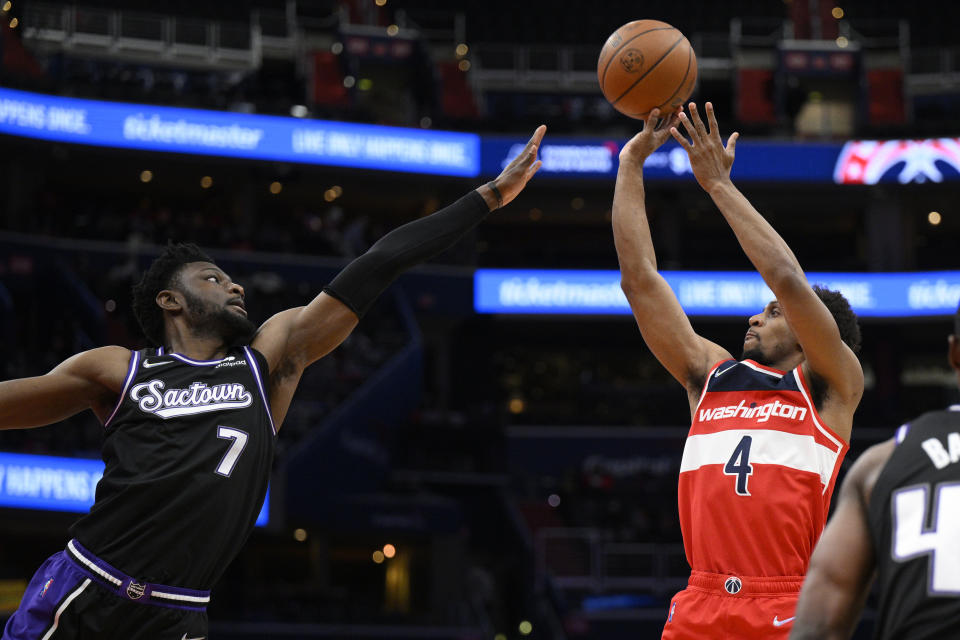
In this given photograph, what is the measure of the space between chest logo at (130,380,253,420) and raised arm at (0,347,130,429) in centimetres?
10

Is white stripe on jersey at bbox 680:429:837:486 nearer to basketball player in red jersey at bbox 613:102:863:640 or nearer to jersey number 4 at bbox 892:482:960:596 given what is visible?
basketball player in red jersey at bbox 613:102:863:640

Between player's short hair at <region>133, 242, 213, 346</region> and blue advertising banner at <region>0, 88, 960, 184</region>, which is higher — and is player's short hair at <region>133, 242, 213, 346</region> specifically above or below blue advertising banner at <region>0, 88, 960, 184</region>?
below

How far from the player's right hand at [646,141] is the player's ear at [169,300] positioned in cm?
193

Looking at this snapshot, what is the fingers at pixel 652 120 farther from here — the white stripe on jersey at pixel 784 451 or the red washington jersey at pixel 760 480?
the white stripe on jersey at pixel 784 451

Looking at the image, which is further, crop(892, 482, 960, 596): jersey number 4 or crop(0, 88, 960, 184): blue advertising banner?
crop(0, 88, 960, 184): blue advertising banner

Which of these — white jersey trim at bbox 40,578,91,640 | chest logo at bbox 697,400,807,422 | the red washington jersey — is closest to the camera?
white jersey trim at bbox 40,578,91,640

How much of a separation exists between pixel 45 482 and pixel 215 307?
46.2ft

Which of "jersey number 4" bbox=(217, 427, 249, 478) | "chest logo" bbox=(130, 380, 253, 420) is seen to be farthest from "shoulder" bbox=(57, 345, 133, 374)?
"jersey number 4" bbox=(217, 427, 249, 478)

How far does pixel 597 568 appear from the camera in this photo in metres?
19.0

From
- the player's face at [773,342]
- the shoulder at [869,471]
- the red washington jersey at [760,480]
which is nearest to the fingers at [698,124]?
the player's face at [773,342]

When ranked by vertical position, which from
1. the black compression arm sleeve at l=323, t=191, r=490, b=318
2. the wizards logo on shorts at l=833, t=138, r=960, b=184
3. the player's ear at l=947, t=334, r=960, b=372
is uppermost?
the wizards logo on shorts at l=833, t=138, r=960, b=184

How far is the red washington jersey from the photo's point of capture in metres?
4.36

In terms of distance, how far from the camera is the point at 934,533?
245 centimetres

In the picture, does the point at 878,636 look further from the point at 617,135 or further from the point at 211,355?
the point at 617,135
